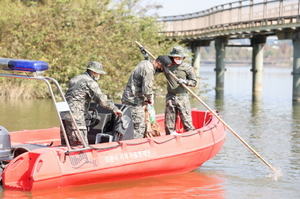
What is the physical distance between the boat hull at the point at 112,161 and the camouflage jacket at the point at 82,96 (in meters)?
0.60

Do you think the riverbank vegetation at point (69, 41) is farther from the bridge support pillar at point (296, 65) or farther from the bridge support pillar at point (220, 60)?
the bridge support pillar at point (220, 60)

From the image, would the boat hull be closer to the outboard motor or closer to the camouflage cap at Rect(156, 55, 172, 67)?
the outboard motor

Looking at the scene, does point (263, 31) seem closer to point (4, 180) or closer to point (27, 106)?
point (27, 106)

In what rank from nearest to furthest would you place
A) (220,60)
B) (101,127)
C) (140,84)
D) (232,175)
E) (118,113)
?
(118,113), (101,127), (140,84), (232,175), (220,60)

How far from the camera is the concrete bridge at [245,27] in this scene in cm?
2797

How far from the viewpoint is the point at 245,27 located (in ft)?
102

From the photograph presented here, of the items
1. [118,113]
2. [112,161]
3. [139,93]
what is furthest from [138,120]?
[112,161]

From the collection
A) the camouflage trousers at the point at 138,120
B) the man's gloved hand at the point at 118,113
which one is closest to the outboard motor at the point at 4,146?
the man's gloved hand at the point at 118,113

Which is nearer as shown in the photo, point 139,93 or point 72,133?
point 72,133

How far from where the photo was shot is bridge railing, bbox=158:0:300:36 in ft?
91.0

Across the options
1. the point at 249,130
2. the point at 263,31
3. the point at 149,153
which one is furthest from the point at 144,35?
the point at 149,153

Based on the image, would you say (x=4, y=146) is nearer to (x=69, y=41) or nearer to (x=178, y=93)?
(x=178, y=93)

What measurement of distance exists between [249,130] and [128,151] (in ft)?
29.1

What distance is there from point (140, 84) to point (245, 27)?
21457 mm
